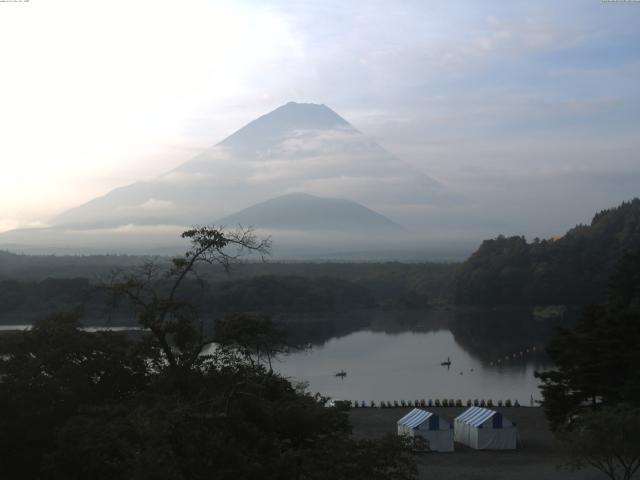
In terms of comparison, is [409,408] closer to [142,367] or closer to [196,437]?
[142,367]

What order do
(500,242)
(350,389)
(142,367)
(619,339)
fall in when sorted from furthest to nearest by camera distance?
1. (500,242)
2. (350,389)
3. (619,339)
4. (142,367)

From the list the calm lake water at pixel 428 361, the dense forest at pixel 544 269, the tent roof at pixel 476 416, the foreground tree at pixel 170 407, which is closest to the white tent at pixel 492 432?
the tent roof at pixel 476 416

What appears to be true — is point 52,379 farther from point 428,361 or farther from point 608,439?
point 428,361

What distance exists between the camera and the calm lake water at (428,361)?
2266 cm

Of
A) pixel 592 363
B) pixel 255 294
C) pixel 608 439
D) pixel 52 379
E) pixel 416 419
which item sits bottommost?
pixel 416 419

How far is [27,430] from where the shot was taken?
8.05m

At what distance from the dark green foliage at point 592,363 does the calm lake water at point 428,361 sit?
490cm

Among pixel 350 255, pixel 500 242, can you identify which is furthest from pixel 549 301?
pixel 350 255

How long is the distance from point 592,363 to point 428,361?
50.0ft

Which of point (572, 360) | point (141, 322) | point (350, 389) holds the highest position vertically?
point (141, 322)

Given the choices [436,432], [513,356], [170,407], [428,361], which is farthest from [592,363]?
[513,356]

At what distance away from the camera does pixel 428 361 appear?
94.1ft

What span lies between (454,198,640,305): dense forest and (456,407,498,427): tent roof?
36551 millimetres

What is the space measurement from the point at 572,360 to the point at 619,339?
2.58ft
